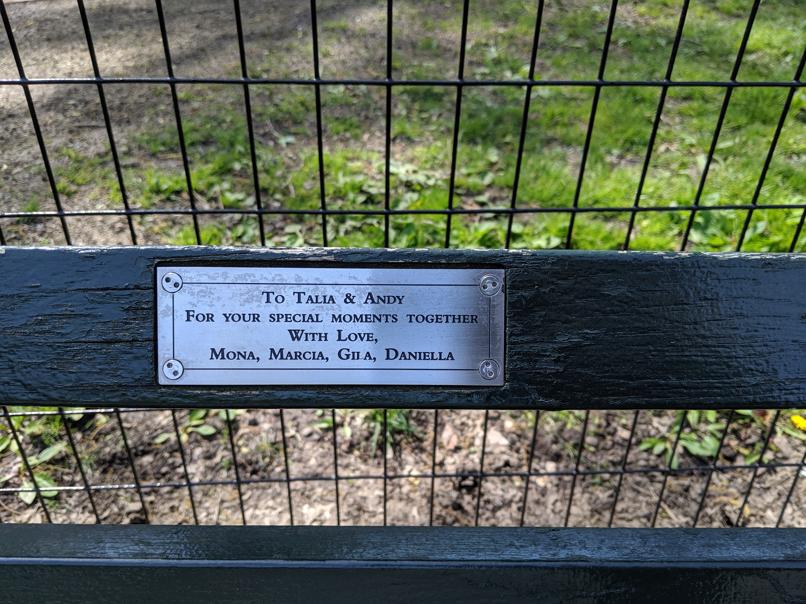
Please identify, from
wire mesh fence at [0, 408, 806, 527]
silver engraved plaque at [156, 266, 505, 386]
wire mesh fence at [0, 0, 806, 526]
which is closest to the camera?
silver engraved plaque at [156, 266, 505, 386]

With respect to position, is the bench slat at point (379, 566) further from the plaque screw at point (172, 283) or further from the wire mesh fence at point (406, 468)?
the wire mesh fence at point (406, 468)

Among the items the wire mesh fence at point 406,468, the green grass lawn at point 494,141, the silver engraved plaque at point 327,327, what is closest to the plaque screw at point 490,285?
the silver engraved plaque at point 327,327

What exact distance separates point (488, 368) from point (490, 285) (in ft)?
0.35

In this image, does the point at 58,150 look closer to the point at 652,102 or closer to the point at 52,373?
the point at 52,373

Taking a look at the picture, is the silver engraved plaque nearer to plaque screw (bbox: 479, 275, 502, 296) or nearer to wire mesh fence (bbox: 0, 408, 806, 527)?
plaque screw (bbox: 479, 275, 502, 296)

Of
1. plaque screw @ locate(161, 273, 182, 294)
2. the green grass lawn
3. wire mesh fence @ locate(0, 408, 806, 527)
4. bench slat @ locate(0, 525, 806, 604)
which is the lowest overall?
wire mesh fence @ locate(0, 408, 806, 527)

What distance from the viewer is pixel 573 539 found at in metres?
1.01

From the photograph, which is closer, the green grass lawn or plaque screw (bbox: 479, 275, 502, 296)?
plaque screw (bbox: 479, 275, 502, 296)

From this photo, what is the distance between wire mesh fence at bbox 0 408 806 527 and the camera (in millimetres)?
1826

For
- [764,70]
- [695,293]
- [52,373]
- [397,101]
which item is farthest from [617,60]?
[52,373]

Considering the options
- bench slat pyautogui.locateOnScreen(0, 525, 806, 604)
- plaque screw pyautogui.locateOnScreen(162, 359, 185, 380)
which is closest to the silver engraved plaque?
plaque screw pyautogui.locateOnScreen(162, 359, 185, 380)

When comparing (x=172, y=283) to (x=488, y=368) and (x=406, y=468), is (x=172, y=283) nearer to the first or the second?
(x=488, y=368)

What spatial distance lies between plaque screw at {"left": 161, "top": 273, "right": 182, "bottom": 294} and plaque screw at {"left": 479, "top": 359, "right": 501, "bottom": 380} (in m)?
0.40

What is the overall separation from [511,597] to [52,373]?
0.67 metres
